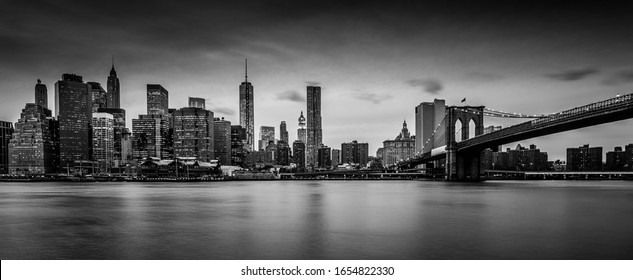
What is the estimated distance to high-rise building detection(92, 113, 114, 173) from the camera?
521 feet

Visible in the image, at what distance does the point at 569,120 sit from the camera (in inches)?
1517

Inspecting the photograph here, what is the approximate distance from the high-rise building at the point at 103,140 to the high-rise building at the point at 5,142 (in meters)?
101

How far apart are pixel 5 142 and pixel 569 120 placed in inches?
2175

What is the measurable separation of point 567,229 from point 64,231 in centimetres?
1632

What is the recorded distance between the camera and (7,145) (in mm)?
48312

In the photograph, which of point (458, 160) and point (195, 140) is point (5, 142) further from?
point (195, 140)

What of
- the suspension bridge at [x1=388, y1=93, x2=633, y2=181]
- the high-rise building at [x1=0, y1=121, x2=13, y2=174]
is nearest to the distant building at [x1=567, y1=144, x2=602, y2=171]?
the suspension bridge at [x1=388, y1=93, x2=633, y2=181]

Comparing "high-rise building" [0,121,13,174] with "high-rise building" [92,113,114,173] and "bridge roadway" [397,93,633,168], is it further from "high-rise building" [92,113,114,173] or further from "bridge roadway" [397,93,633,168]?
"high-rise building" [92,113,114,173]

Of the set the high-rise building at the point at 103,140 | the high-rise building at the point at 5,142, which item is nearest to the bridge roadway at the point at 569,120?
the high-rise building at the point at 5,142

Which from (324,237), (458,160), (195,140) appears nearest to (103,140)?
(195,140)

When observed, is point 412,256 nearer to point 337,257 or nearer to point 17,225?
point 337,257

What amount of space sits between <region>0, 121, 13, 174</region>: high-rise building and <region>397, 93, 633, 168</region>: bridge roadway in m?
48.8

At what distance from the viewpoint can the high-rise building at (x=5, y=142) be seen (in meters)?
38.8

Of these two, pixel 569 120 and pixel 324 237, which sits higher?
pixel 569 120
